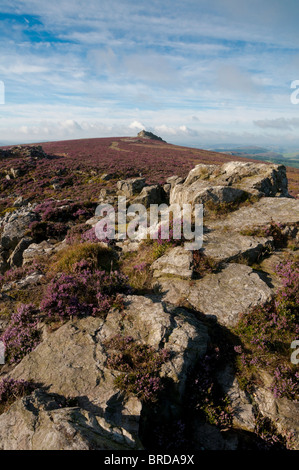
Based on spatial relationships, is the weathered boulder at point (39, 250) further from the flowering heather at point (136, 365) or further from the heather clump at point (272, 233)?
the heather clump at point (272, 233)

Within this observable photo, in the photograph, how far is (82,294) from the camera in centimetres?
727

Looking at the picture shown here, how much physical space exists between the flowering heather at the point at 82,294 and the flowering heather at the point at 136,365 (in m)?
1.45

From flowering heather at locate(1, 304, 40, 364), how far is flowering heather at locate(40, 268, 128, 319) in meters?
0.55

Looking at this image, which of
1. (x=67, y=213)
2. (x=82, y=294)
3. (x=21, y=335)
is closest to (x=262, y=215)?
(x=82, y=294)

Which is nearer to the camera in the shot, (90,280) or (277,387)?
(277,387)

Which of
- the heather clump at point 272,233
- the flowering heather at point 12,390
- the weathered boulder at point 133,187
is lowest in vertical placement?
the flowering heather at point 12,390

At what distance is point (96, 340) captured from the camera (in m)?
5.92

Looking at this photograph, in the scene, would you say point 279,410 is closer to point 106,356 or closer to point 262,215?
point 106,356

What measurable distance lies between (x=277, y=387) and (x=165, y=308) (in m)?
3.11

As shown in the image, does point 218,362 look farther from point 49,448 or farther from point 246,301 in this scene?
point 49,448

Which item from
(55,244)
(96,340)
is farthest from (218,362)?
(55,244)

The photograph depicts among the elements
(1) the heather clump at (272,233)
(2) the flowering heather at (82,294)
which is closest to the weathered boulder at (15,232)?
(2) the flowering heather at (82,294)

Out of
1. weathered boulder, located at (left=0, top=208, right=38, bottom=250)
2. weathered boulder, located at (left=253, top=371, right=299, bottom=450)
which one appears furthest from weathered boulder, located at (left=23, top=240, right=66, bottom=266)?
weathered boulder, located at (left=253, top=371, right=299, bottom=450)

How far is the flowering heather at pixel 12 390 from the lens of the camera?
491 centimetres
